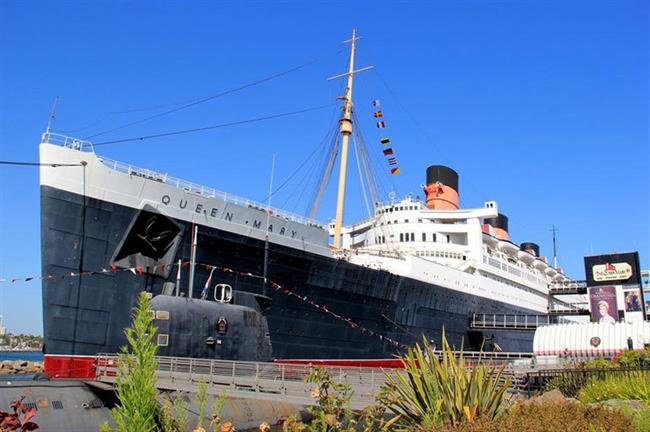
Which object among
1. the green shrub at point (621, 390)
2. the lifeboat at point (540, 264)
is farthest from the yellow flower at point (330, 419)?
the lifeboat at point (540, 264)

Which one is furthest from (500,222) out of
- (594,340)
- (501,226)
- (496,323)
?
(594,340)

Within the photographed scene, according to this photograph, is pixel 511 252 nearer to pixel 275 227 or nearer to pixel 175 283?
pixel 275 227

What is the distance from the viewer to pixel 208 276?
67.8 ft

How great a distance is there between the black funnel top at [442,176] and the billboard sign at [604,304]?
534 inches

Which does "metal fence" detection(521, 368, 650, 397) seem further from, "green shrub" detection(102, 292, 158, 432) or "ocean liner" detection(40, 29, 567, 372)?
"green shrub" detection(102, 292, 158, 432)

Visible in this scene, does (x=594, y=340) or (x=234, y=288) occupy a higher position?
(x=234, y=288)

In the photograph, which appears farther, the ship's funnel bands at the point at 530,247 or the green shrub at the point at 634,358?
the ship's funnel bands at the point at 530,247

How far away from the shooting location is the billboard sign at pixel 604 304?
42.5 meters

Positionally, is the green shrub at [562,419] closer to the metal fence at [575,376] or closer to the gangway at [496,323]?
the metal fence at [575,376]

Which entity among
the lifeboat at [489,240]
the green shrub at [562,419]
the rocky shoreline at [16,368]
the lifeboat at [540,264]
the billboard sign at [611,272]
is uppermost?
the lifeboat at [489,240]

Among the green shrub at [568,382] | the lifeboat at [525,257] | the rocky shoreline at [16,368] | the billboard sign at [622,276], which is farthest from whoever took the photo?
the rocky shoreline at [16,368]

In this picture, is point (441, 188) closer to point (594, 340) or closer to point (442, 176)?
point (442, 176)

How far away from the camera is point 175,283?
19.9m

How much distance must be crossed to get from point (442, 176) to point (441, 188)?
4.41 feet
